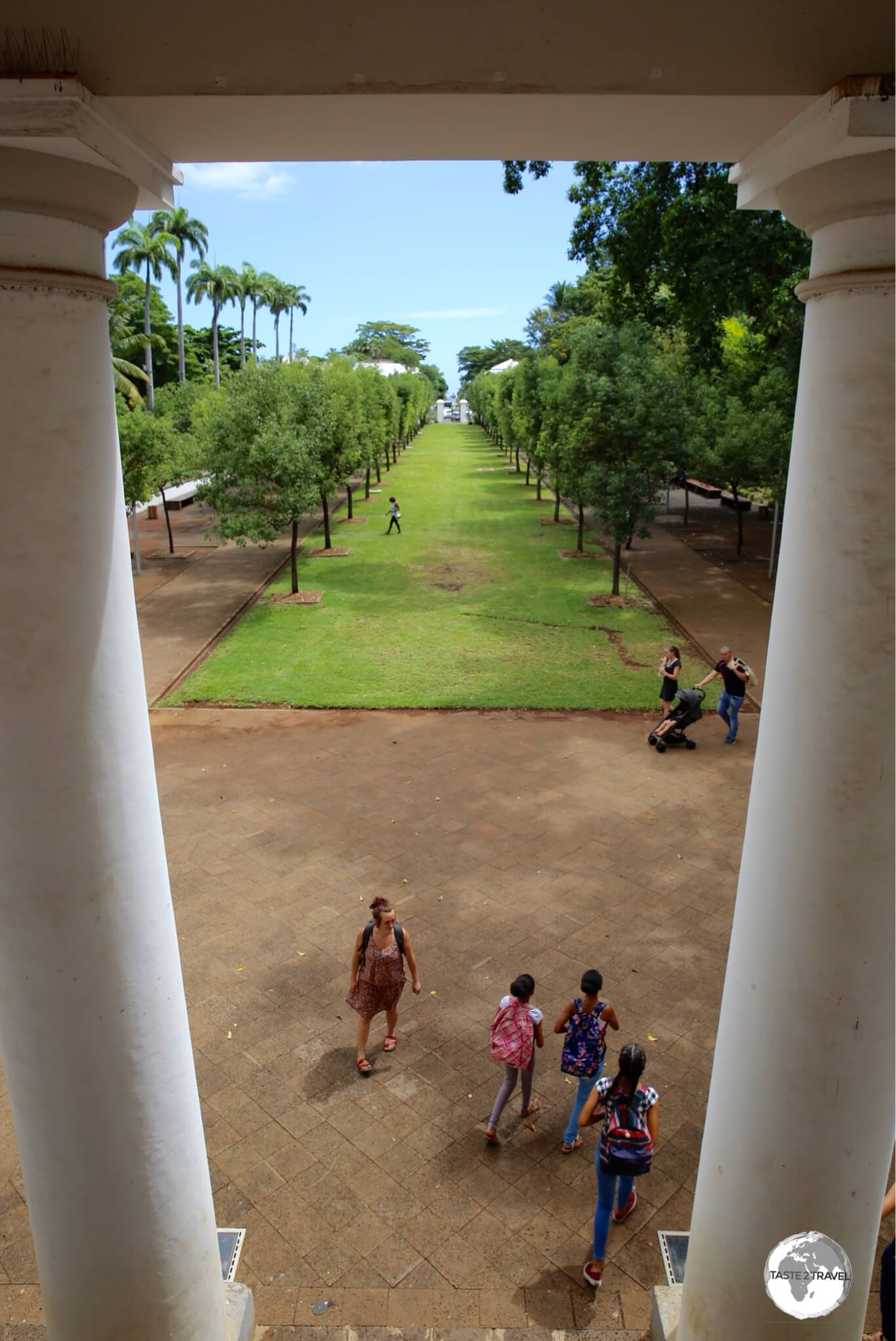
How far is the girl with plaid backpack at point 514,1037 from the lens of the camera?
537 cm

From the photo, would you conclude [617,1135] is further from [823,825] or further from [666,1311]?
[823,825]

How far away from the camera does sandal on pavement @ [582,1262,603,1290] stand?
4.62m

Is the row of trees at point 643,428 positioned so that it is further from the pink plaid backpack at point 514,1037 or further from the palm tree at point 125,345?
the palm tree at point 125,345

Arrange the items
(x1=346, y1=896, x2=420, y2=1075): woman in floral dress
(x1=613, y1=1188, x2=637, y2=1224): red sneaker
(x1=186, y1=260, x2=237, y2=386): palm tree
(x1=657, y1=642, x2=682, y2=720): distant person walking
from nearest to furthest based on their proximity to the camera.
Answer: (x1=613, y1=1188, x2=637, y2=1224): red sneaker
(x1=346, y1=896, x2=420, y2=1075): woman in floral dress
(x1=657, y1=642, x2=682, y2=720): distant person walking
(x1=186, y1=260, x2=237, y2=386): palm tree

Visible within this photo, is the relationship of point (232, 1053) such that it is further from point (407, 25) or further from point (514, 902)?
point (407, 25)

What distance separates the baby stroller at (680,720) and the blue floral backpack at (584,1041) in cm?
680

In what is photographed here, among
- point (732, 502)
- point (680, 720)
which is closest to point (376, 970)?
point (680, 720)

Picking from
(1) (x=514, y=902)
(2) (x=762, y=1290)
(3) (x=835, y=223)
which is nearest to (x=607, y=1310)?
(2) (x=762, y=1290)

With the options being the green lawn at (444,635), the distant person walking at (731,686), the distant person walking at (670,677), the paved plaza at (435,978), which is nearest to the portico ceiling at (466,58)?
the paved plaza at (435,978)

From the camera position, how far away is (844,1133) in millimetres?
3348

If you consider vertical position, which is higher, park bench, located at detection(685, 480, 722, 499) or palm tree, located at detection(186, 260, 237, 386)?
palm tree, located at detection(186, 260, 237, 386)

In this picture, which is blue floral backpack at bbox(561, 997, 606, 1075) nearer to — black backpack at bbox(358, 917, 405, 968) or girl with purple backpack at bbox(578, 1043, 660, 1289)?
girl with purple backpack at bbox(578, 1043, 660, 1289)

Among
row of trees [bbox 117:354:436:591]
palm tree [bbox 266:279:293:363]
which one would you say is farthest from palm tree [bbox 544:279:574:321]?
row of trees [bbox 117:354:436:591]

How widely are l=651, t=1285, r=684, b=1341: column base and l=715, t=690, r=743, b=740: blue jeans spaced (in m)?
8.19
